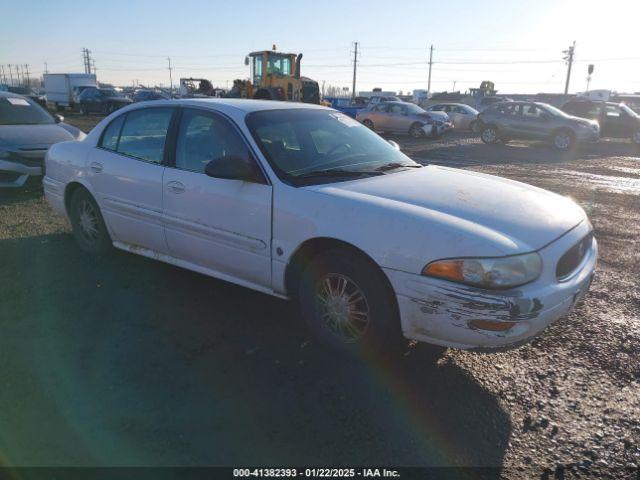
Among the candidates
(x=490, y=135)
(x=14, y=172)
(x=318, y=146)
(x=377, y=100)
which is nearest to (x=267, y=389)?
(x=318, y=146)

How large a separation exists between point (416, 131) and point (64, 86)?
96.9ft

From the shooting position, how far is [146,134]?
4258mm

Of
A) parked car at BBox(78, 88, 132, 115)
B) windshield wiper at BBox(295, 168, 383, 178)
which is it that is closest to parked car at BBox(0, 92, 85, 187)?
windshield wiper at BBox(295, 168, 383, 178)

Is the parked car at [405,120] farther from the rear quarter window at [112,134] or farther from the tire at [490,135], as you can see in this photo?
the rear quarter window at [112,134]

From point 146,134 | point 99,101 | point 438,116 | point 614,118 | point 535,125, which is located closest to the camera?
point 146,134

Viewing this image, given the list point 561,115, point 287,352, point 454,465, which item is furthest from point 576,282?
point 561,115

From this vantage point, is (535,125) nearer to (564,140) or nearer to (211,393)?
(564,140)

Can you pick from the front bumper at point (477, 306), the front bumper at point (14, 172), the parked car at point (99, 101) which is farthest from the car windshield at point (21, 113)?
the parked car at point (99, 101)

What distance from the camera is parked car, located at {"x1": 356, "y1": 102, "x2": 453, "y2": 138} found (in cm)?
2058

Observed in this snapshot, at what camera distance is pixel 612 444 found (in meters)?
2.46

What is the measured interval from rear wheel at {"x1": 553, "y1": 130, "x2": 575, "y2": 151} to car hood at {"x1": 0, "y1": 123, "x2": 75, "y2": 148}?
15300 millimetres

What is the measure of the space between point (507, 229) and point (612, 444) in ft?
3.89

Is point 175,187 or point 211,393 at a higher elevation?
point 175,187

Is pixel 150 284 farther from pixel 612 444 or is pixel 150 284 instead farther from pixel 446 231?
pixel 612 444
